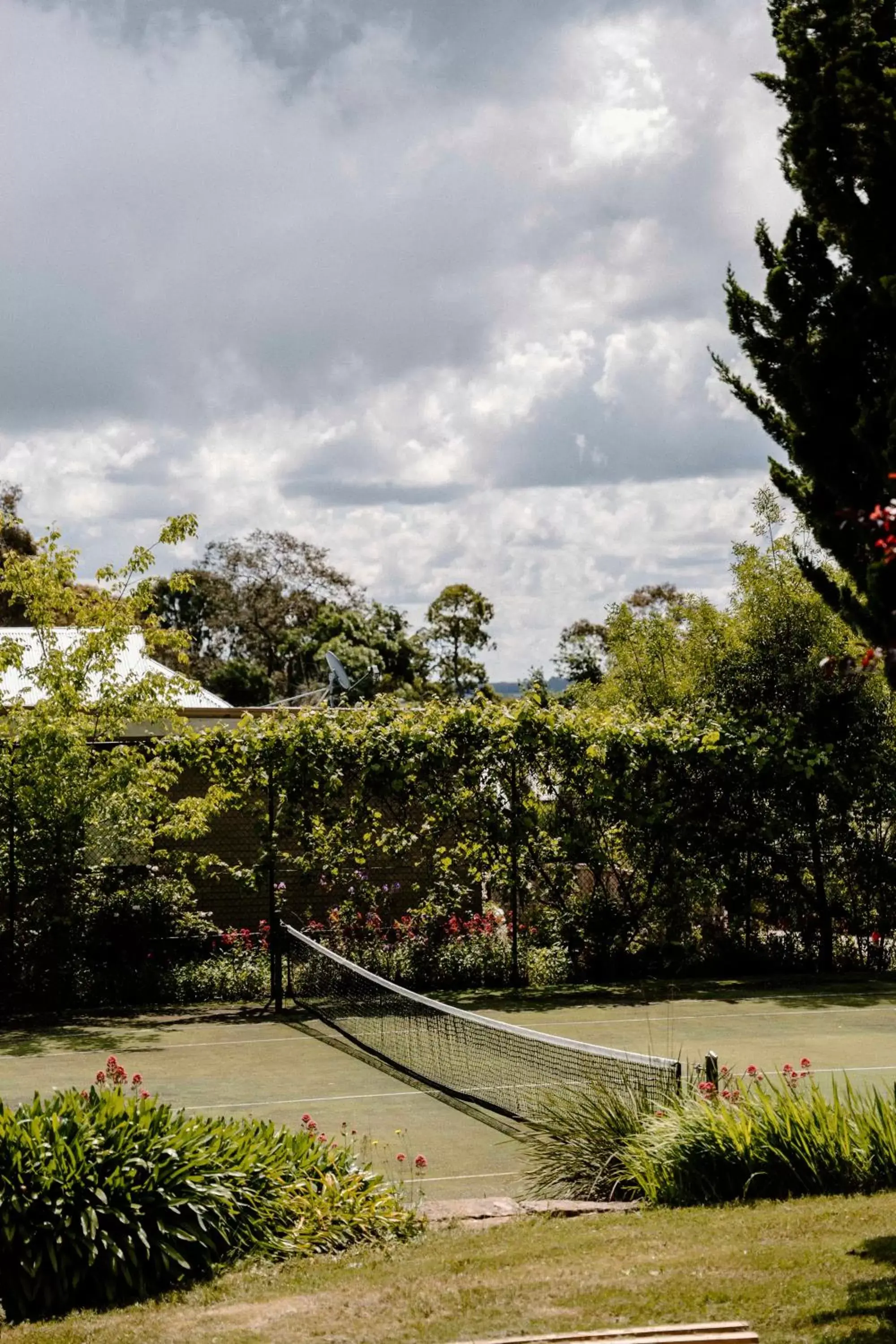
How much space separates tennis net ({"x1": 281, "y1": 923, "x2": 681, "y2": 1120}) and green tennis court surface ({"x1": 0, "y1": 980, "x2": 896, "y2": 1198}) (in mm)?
300

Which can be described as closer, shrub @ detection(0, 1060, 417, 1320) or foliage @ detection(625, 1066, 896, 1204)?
shrub @ detection(0, 1060, 417, 1320)

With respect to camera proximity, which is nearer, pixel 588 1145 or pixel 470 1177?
pixel 588 1145

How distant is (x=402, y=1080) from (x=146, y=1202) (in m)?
4.94

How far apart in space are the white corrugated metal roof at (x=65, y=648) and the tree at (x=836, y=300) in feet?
23.6

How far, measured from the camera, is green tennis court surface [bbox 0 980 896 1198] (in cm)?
845

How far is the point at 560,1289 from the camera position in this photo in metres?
5.18

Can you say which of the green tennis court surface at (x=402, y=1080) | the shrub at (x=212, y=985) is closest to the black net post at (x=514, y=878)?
the green tennis court surface at (x=402, y=1080)

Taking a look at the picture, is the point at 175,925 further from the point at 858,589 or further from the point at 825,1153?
the point at 825,1153

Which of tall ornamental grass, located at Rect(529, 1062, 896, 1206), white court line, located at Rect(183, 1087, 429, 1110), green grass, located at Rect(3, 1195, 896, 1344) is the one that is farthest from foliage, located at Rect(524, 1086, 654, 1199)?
white court line, located at Rect(183, 1087, 429, 1110)

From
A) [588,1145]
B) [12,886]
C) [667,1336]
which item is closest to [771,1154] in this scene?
[588,1145]

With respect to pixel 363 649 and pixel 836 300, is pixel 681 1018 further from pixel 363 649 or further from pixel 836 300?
pixel 363 649

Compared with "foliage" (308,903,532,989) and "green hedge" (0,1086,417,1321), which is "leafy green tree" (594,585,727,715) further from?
"green hedge" (0,1086,417,1321)

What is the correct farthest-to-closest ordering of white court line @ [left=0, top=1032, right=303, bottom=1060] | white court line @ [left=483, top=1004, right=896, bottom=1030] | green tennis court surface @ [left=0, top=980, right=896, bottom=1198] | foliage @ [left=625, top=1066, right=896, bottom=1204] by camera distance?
white court line @ [left=483, top=1004, right=896, bottom=1030], white court line @ [left=0, top=1032, right=303, bottom=1060], green tennis court surface @ [left=0, top=980, right=896, bottom=1198], foliage @ [left=625, top=1066, right=896, bottom=1204]

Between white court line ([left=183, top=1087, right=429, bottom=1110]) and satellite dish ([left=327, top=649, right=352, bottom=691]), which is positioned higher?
satellite dish ([left=327, top=649, right=352, bottom=691])
